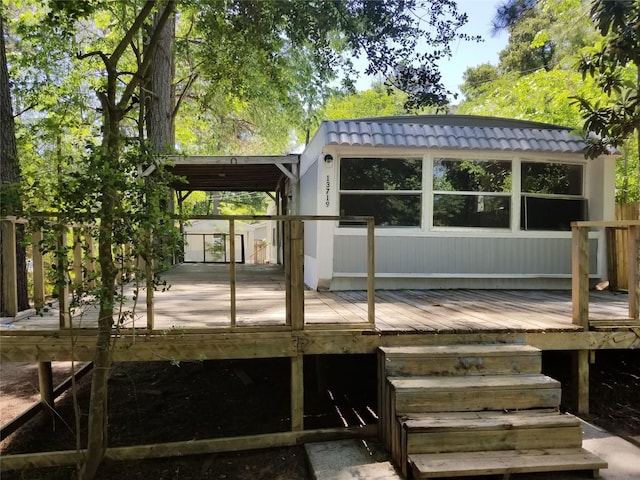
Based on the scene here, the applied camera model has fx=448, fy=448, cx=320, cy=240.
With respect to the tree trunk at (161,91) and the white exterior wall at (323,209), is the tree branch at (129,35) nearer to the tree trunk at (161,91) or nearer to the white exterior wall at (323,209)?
the white exterior wall at (323,209)

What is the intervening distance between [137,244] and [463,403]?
2.57m

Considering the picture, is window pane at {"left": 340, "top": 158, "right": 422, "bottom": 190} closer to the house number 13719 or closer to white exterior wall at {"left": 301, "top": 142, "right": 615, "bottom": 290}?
white exterior wall at {"left": 301, "top": 142, "right": 615, "bottom": 290}

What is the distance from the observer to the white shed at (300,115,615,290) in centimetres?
638

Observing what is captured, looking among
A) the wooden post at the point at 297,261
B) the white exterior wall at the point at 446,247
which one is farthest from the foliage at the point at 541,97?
the wooden post at the point at 297,261

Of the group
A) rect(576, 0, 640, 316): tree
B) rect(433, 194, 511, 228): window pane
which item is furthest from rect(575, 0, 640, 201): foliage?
rect(433, 194, 511, 228): window pane

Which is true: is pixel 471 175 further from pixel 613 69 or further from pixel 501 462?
pixel 501 462

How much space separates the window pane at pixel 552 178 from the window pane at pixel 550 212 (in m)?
0.14

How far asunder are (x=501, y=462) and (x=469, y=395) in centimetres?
50

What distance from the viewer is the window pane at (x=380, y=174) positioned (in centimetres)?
641

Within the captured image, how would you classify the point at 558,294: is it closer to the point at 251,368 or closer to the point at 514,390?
the point at 514,390

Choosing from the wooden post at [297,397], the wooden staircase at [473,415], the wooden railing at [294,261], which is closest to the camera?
the wooden staircase at [473,415]

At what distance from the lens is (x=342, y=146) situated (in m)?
6.26

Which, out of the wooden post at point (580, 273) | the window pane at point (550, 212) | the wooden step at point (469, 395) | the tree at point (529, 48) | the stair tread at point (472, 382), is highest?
the tree at point (529, 48)

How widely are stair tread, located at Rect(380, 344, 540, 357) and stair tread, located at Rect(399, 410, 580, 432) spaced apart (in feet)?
1.59
